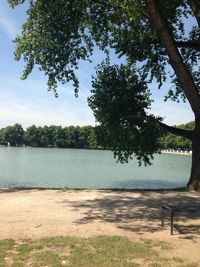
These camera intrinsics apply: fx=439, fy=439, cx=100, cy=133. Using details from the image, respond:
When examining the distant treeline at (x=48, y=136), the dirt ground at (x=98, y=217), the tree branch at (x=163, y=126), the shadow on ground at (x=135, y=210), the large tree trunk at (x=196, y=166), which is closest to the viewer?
the dirt ground at (x=98, y=217)

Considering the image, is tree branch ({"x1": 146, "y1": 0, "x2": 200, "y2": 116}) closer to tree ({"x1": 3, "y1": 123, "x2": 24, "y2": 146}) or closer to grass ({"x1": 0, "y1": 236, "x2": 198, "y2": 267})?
grass ({"x1": 0, "y1": 236, "x2": 198, "y2": 267})

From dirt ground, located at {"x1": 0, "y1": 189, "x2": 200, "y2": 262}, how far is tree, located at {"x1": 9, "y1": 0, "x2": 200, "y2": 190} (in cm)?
544

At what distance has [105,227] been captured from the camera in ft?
38.9

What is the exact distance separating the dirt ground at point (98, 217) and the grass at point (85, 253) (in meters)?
0.53

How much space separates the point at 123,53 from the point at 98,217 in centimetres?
1315

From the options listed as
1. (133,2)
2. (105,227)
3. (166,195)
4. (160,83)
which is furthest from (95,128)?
(105,227)

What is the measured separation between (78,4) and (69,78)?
4.31 metres

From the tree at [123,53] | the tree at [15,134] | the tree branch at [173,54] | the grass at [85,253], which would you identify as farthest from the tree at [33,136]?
the grass at [85,253]

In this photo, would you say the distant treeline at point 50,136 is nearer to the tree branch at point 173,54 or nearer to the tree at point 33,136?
the tree at point 33,136

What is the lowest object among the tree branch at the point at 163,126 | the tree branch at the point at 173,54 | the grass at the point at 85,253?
the grass at the point at 85,253

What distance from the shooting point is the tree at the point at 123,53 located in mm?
19764

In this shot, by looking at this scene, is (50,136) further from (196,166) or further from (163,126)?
(196,166)

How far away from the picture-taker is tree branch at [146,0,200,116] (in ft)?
59.5

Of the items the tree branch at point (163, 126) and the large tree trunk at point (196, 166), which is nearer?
the large tree trunk at point (196, 166)
